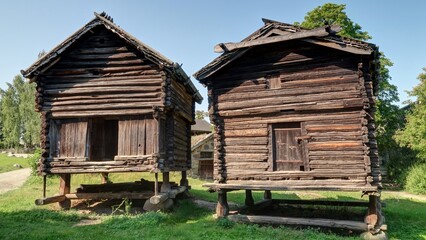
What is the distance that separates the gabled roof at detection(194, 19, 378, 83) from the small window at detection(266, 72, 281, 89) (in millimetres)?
1327

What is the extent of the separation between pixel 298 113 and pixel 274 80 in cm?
165

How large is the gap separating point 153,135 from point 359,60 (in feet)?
28.5

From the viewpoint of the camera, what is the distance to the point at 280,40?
39.2ft

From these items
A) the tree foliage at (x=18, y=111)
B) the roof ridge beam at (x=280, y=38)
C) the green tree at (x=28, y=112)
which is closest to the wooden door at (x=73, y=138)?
the roof ridge beam at (x=280, y=38)

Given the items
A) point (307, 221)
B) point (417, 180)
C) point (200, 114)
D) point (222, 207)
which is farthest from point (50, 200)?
point (200, 114)

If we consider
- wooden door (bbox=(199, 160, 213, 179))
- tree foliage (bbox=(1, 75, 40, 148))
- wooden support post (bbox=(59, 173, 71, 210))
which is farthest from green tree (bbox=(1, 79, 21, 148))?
wooden support post (bbox=(59, 173, 71, 210))

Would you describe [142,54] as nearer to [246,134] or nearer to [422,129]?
[246,134]

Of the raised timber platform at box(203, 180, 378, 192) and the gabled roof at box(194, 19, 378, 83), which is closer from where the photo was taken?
the raised timber platform at box(203, 180, 378, 192)

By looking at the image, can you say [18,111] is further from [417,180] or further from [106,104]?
[417,180]

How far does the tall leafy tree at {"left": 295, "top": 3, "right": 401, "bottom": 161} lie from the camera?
29031mm

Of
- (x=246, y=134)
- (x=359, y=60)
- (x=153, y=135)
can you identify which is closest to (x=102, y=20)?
(x=153, y=135)

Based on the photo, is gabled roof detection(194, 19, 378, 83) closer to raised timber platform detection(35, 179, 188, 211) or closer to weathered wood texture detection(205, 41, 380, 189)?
weathered wood texture detection(205, 41, 380, 189)

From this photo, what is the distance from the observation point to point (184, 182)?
742 inches

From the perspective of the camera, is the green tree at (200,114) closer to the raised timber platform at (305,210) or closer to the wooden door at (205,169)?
the wooden door at (205,169)
